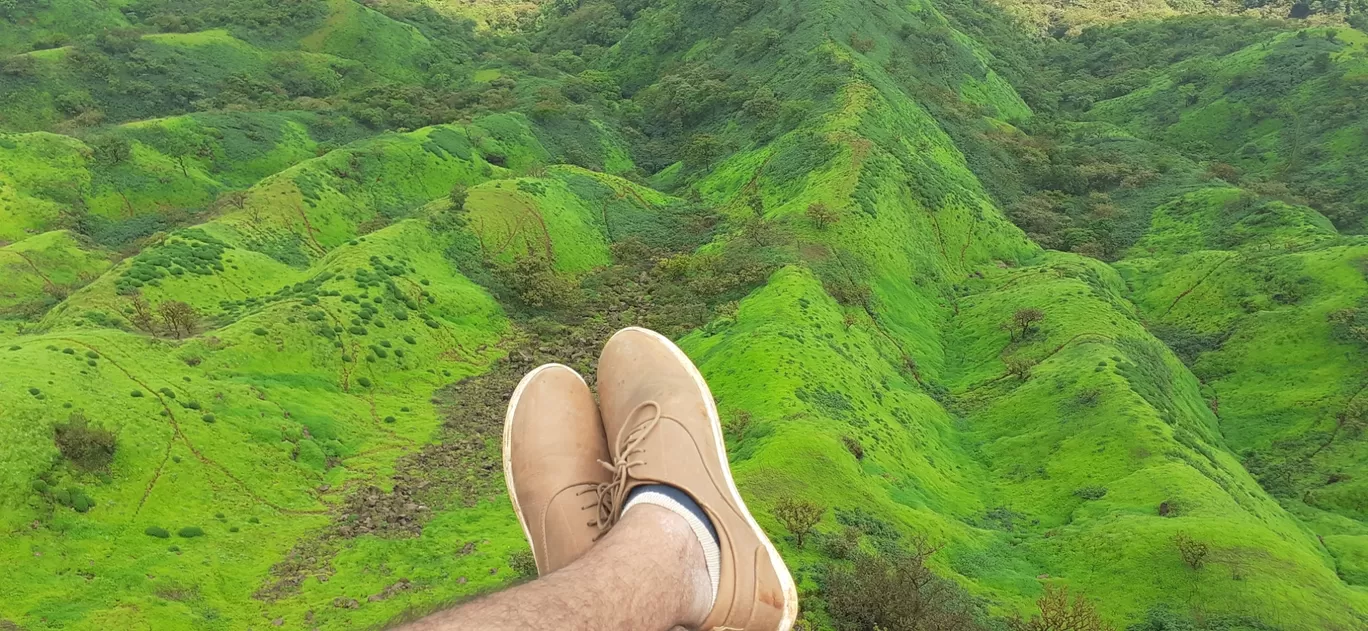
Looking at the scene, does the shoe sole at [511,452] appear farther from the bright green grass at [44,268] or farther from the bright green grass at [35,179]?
the bright green grass at [35,179]

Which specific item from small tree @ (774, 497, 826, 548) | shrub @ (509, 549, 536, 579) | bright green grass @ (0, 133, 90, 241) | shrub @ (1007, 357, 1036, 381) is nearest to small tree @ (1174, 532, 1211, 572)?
small tree @ (774, 497, 826, 548)

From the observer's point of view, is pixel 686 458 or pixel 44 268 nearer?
pixel 686 458

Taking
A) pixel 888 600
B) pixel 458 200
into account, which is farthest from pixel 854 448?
pixel 458 200

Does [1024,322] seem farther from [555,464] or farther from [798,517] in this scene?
[555,464]

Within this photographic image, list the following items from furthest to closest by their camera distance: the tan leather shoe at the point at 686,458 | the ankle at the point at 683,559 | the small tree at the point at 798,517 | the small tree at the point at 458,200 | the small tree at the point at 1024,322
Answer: the small tree at the point at 458,200 → the small tree at the point at 1024,322 → the small tree at the point at 798,517 → the tan leather shoe at the point at 686,458 → the ankle at the point at 683,559

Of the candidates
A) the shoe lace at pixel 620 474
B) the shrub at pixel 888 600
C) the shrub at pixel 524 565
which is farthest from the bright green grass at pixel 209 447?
the shoe lace at pixel 620 474

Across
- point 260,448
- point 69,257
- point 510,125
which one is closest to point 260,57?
point 510,125

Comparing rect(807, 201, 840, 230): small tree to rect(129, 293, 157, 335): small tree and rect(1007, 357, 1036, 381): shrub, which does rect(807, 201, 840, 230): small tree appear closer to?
rect(1007, 357, 1036, 381): shrub
